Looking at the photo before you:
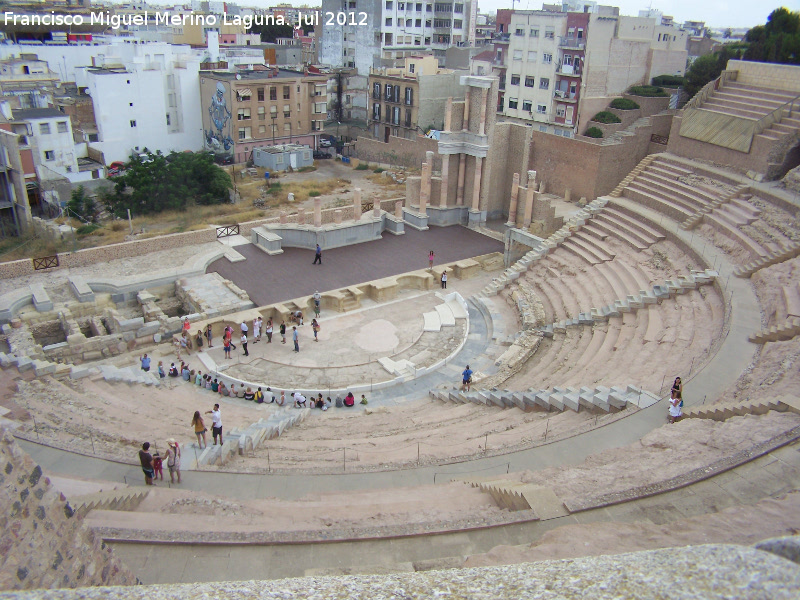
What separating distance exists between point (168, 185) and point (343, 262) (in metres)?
16.7

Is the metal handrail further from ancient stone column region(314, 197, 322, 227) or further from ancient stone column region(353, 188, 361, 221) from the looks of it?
ancient stone column region(314, 197, 322, 227)

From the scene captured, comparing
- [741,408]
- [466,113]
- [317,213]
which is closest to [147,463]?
[741,408]

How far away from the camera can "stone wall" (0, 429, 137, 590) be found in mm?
6133

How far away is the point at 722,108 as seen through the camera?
3002 cm

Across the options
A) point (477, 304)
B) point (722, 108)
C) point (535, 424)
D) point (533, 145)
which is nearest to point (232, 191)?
point (533, 145)

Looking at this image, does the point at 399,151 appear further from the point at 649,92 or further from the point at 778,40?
the point at 778,40

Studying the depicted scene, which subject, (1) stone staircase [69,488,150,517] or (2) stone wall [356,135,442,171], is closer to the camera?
(1) stone staircase [69,488,150,517]

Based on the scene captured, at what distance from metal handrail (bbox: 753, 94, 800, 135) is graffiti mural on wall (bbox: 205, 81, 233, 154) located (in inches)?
1567

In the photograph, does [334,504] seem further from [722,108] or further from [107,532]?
[722,108]

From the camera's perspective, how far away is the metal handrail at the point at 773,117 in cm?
2670

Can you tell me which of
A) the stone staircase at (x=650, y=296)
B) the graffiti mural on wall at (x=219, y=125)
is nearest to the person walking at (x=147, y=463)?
the stone staircase at (x=650, y=296)

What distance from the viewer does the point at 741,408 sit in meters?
12.6

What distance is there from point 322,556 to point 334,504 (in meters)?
1.99

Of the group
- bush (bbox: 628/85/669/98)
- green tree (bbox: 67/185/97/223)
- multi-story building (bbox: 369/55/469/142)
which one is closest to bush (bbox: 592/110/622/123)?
bush (bbox: 628/85/669/98)
